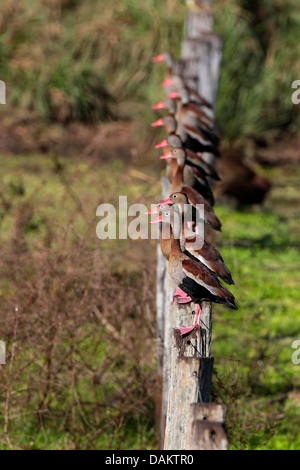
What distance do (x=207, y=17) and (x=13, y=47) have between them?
28.2 feet

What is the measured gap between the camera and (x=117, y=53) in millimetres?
16359

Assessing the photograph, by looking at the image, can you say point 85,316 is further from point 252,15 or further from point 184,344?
point 252,15

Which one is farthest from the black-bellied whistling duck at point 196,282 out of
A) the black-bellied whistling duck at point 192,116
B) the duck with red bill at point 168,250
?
the black-bellied whistling duck at point 192,116

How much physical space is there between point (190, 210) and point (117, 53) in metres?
12.8

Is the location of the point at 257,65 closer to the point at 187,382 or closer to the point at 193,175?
the point at 193,175

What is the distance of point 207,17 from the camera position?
8.50 m

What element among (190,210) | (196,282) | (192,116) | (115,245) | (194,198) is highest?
(192,116)

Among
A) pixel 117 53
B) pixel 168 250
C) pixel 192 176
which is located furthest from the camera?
pixel 117 53

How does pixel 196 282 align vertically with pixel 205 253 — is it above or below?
below

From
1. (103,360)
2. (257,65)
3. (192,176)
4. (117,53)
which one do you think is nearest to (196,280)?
(103,360)

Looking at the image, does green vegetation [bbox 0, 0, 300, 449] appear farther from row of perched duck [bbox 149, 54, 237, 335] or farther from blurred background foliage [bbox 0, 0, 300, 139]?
row of perched duck [bbox 149, 54, 237, 335]

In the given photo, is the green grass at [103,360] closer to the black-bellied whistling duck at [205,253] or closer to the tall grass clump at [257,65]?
the black-bellied whistling duck at [205,253]

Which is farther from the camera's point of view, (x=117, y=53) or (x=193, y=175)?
(x=117, y=53)

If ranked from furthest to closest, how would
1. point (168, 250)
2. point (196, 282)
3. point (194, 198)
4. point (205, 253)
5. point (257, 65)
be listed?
point (257, 65) < point (194, 198) < point (168, 250) < point (205, 253) < point (196, 282)
